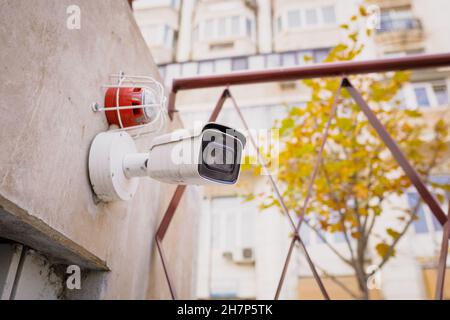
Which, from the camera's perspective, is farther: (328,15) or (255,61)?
(328,15)

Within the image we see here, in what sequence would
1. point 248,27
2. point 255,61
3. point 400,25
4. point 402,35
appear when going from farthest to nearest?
point 248,27 < point 255,61 < point 400,25 < point 402,35

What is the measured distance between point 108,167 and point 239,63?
12568 millimetres

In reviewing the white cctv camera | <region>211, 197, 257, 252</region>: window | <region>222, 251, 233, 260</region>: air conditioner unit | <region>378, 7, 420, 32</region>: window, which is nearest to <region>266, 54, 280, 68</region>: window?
<region>378, 7, 420, 32</region>: window

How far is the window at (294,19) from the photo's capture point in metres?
14.1

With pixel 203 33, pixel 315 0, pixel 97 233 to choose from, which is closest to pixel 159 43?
pixel 203 33

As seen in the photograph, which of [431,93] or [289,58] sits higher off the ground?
[289,58]

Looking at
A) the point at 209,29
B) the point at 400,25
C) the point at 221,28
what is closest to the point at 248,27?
the point at 221,28

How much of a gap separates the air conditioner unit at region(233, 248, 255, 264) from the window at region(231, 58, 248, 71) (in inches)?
256

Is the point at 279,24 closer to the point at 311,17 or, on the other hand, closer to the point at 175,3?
the point at 311,17

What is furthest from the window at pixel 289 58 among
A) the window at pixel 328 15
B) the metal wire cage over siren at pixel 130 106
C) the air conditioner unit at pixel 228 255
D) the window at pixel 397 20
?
the metal wire cage over siren at pixel 130 106

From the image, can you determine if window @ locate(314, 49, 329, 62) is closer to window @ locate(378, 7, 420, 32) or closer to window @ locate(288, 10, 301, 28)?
window @ locate(288, 10, 301, 28)

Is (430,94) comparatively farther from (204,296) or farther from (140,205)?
(140,205)

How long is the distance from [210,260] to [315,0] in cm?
1067

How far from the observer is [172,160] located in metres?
1.36
